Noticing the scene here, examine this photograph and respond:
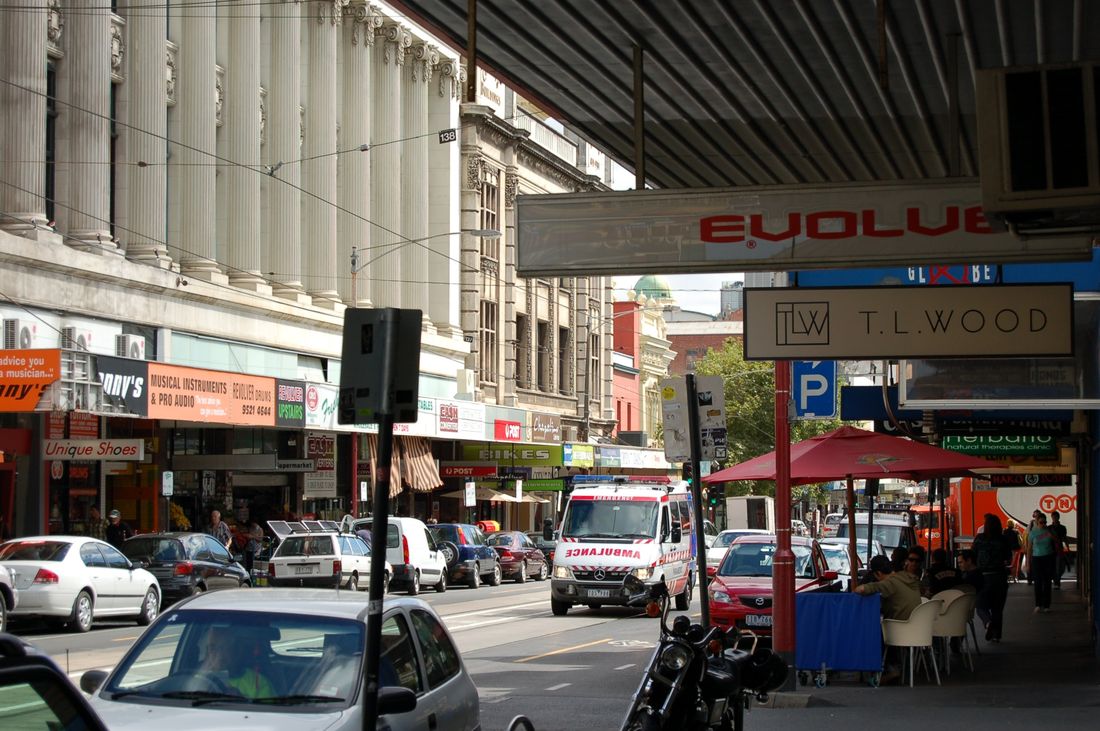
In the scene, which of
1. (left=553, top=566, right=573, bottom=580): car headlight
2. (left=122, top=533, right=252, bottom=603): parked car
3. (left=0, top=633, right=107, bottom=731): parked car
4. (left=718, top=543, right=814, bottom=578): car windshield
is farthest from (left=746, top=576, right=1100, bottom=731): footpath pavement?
(left=122, top=533, right=252, bottom=603): parked car

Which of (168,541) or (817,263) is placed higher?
(817,263)

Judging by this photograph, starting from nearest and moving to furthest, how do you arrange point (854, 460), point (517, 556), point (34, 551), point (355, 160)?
point (854, 460), point (34, 551), point (517, 556), point (355, 160)

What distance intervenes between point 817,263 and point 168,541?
22369 mm

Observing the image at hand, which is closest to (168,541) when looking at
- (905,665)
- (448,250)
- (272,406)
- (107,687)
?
(272,406)

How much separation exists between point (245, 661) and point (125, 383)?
24266mm

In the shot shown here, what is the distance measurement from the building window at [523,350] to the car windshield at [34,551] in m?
40.4

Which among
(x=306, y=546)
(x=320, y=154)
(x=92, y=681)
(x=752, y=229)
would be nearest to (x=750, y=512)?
(x=320, y=154)

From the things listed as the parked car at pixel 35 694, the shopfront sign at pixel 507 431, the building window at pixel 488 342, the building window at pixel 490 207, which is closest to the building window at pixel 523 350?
the building window at pixel 488 342

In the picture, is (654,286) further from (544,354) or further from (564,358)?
(544,354)

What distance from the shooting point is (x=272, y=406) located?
121 ft

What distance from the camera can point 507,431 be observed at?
54.1 m

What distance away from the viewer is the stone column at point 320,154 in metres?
46.0

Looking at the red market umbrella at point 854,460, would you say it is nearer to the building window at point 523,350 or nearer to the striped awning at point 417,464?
the striped awning at point 417,464

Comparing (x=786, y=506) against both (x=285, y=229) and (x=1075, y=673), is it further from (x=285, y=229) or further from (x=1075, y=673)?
(x=285, y=229)
